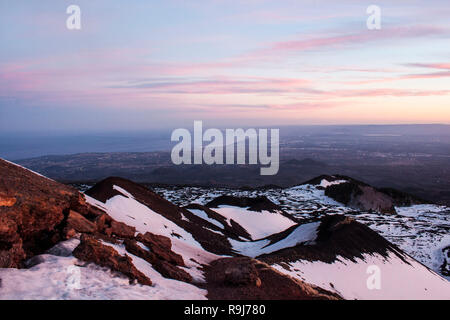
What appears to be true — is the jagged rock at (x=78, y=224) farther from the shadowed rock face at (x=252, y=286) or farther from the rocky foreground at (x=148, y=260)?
the shadowed rock face at (x=252, y=286)

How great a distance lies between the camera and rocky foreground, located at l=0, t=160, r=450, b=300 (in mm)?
10312

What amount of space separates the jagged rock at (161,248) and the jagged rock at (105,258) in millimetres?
3692

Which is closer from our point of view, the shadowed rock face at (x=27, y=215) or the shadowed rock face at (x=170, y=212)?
the shadowed rock face at (x=27, y=215)

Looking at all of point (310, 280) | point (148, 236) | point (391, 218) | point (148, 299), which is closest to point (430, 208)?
point (391, 218)

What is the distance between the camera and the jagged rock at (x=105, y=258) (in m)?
11.2

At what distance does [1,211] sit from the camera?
10992 millimetres

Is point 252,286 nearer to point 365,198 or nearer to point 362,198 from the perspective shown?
point 362,198

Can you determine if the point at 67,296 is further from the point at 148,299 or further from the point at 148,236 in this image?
the point at 148,236

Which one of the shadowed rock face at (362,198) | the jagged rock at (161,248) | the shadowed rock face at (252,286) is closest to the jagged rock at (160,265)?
the jagged rock at (161,248)

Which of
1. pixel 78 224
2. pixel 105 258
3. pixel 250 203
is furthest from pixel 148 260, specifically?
pixel 250 203

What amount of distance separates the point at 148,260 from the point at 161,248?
2.36 meters

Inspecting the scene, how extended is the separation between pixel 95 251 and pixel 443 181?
17149 centimetres

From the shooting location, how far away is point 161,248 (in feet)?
53.7
